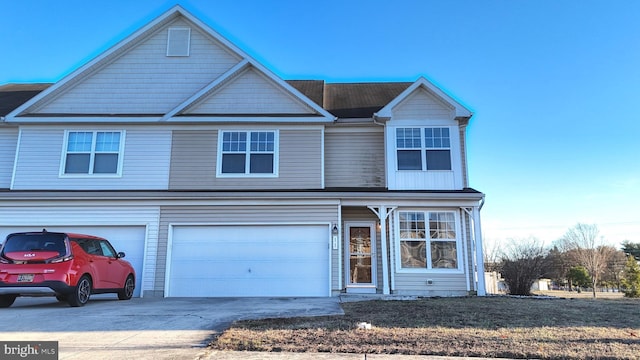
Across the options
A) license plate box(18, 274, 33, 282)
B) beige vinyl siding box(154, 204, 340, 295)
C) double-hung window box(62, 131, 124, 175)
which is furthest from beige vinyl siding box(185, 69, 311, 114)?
license plate box(18, 274, 33, 282)

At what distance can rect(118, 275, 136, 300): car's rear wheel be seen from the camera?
10.6 m

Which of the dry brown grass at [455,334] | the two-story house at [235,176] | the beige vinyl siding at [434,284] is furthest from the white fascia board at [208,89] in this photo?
the dry brown grass at [455,334]

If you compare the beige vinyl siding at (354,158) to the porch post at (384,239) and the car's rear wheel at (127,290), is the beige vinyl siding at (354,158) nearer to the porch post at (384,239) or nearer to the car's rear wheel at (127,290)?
the porch post at (384,239)

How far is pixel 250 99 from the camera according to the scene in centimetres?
1351

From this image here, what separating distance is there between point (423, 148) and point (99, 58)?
11.0 m

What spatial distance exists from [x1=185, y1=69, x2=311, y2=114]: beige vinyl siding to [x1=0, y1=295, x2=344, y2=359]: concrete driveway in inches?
261

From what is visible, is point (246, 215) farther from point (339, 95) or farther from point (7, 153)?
point (7, 153)

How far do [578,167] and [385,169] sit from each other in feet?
53.3

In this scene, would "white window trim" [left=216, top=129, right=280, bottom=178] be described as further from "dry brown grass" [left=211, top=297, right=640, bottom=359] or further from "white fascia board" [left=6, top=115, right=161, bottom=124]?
"dry brown grass" [left=211, top=297, right=640, bottom=359]

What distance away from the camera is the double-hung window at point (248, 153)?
12.9 m

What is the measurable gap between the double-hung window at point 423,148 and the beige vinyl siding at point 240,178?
102 inches

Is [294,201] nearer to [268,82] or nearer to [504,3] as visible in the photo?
[268,82]

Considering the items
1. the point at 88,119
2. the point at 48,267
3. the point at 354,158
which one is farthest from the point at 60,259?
the point at 354,158

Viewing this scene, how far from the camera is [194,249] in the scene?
12180mm
